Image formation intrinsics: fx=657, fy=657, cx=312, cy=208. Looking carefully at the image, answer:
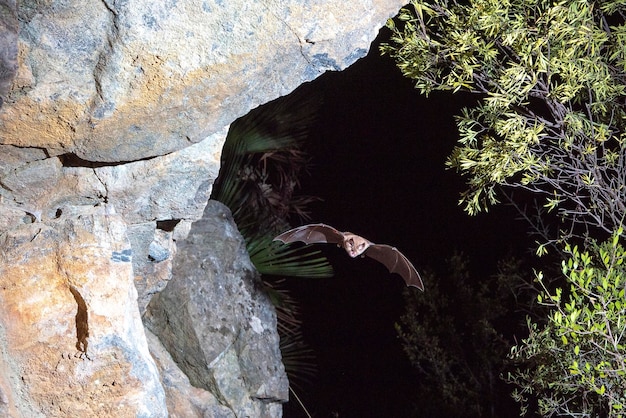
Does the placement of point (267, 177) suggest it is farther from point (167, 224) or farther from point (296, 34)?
point (296, 34)

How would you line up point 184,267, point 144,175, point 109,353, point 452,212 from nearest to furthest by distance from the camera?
point 109,353, point 144,175, point 184,267, point 452,212

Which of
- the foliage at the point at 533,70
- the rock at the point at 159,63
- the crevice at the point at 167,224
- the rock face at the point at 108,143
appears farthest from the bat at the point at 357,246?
the rock at the point at 159,63

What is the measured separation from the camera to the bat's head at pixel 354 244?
3105 millimetres

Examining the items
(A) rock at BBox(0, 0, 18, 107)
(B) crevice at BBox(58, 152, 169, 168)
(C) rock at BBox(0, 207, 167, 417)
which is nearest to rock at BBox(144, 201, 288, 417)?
(C) rock at BBox(0, 207, 167, 417)

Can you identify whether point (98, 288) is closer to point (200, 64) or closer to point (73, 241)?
point (73, 241)

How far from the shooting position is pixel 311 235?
327cm

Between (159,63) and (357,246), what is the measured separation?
1.44 meters

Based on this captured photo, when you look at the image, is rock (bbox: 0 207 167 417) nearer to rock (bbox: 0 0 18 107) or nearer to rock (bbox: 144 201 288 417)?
rock (bbox: 0 0 18 107)

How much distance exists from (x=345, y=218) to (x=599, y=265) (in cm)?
200

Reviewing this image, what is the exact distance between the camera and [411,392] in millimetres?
4715

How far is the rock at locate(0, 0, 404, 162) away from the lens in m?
1.93

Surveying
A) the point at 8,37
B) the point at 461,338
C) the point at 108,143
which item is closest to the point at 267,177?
the point at 461,338

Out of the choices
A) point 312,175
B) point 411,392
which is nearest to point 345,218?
point 312,175

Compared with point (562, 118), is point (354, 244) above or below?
below
